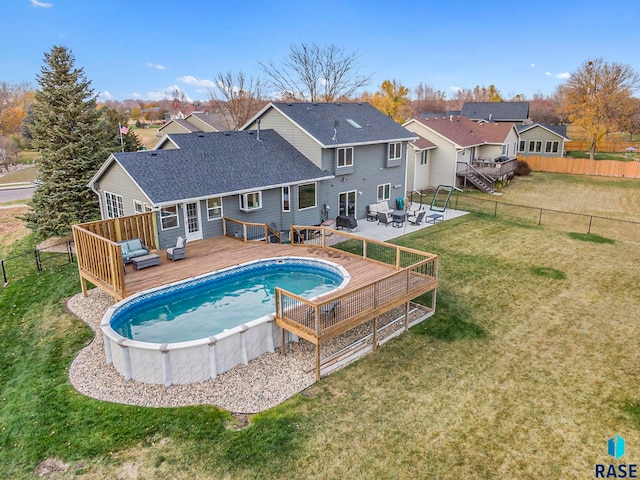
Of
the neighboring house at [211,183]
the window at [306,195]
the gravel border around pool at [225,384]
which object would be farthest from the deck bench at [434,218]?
the gravel border around pool at [225,384]

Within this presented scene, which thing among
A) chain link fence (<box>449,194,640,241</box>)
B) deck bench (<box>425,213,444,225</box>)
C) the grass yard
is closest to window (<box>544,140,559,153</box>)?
chain link fence (<box>449,194,640,241</box>)

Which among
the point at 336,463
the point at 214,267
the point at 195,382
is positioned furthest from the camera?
the point at 214,267

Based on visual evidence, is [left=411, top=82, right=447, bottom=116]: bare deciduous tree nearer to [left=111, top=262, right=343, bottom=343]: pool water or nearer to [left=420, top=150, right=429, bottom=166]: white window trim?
[left=420, top=150, right=429, bottom=166]: white window trim

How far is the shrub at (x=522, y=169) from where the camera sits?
38.2 metres

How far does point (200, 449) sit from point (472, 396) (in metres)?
5.58

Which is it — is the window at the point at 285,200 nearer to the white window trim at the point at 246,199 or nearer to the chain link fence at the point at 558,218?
the white window trim at the point at 246,199

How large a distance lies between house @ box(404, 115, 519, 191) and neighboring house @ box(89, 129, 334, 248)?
12260 mm

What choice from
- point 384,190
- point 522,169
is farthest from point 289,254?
point 522,169

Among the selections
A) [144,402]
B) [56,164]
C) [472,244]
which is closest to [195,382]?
[144,402]

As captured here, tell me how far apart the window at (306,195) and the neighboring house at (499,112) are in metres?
36.6

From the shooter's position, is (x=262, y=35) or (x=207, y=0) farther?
(x=262, y=35)

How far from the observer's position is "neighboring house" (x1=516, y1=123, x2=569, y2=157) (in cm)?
4303

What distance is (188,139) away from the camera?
19031mm

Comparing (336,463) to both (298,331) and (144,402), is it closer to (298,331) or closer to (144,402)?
(298,331)
